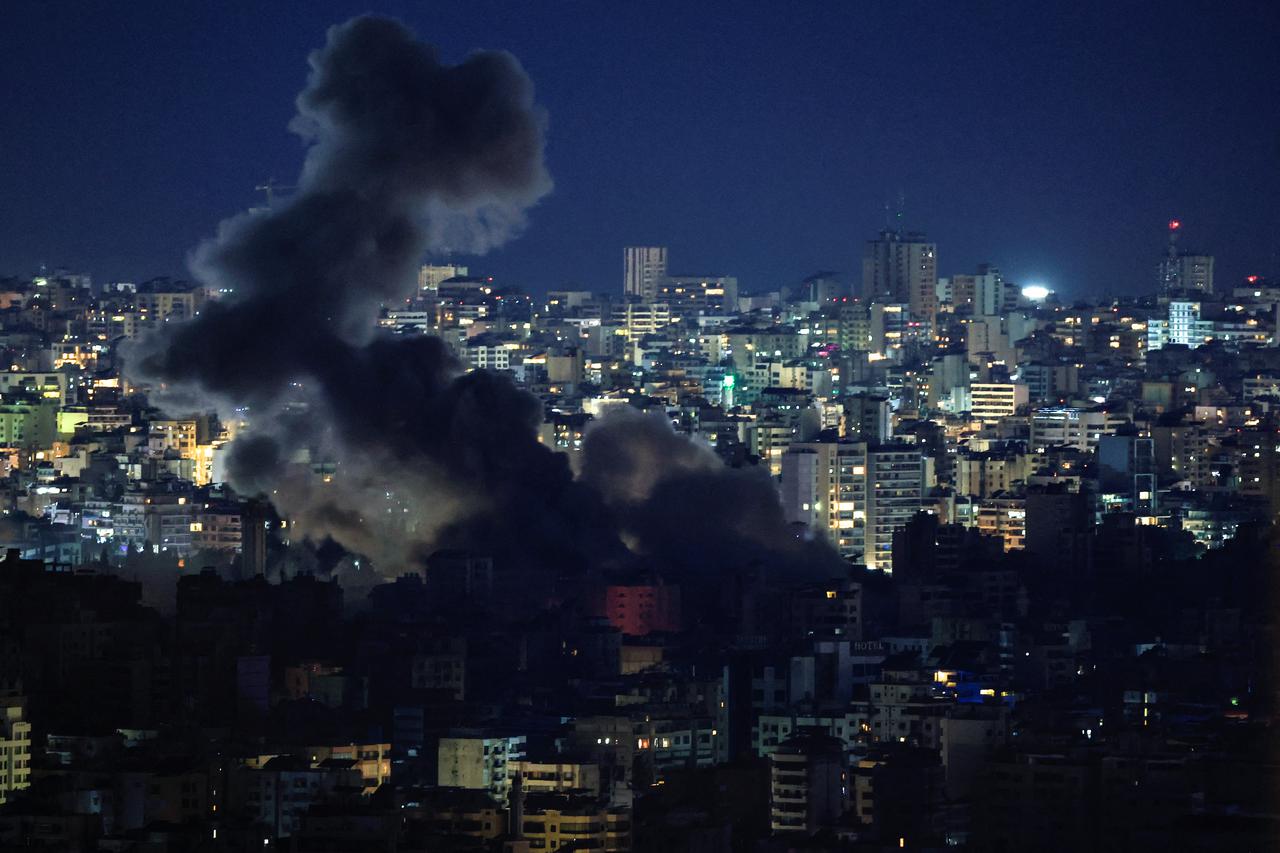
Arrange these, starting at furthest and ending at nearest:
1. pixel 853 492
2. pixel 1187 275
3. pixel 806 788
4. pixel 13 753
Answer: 1. pixel 1187 275
2. pixel 853 492
3. pixel 13 753
4. pixel 806 788

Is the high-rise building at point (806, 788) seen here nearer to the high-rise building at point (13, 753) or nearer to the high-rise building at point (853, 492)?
the high-rise building at point (13, 753)

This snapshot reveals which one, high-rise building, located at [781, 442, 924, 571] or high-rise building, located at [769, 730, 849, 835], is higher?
high-rise building, located at [781, 442, 924, 571]

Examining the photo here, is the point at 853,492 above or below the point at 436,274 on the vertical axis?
below

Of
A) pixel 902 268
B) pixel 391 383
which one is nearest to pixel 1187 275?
pixel 902 268

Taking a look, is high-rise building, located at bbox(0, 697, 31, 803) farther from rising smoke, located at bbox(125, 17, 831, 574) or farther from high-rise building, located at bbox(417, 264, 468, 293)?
high-rise building, located at bbox(417, 264, 468, 293)

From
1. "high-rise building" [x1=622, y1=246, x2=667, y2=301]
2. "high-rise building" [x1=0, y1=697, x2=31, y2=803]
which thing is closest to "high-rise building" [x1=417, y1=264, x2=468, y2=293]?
"high-rise building" [x1=622, y1=246, x2=667, y2=301]

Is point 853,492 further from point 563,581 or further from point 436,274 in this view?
point 436,274

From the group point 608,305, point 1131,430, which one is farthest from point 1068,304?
point 1131,430
